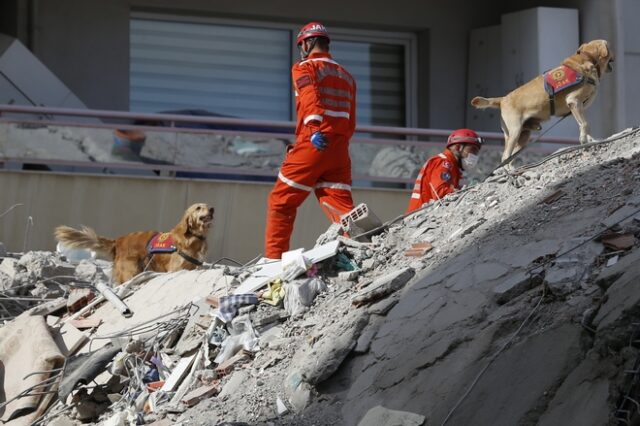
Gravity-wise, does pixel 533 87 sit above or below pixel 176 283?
above

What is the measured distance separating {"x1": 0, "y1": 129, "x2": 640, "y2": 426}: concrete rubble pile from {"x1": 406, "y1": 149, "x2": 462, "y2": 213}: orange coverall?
→ 0.68m

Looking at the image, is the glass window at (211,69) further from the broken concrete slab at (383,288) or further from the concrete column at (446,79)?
the broken concrete slab at (383,288)

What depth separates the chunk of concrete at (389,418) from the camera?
21.5ft

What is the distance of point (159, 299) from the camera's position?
10211 millimetres

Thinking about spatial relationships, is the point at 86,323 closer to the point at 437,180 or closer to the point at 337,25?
the point at 437,180

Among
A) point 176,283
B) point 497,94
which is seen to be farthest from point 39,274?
point 497,94

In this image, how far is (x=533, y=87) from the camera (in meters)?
11.0

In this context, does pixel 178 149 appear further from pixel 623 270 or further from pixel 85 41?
pixel 623 270

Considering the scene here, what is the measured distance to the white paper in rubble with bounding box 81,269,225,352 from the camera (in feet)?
32.3

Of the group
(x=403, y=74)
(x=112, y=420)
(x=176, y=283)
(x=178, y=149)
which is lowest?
(x=112, y=420)

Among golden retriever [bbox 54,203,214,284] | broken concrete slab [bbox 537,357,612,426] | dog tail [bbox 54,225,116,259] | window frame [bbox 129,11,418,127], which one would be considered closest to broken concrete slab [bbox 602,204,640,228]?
broken concrete slab [bbox 537,357,612,426]

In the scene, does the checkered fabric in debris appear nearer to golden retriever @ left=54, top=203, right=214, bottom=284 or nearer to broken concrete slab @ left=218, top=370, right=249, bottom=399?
broken concrete slab @ left=218, top=370, right=249, bottom=399

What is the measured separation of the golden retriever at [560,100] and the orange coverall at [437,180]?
63 cm

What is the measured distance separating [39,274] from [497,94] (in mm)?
8911
